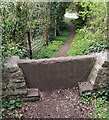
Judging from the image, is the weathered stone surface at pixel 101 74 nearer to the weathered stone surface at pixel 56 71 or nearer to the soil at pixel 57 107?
the weathered stone surface at pixel 56 71

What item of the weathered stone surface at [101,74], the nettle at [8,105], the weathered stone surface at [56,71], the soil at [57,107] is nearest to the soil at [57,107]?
the soil at [57,107]

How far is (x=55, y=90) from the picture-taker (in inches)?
148

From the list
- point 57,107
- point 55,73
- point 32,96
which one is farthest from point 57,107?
point 55,73

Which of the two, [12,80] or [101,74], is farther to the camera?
[101,74]

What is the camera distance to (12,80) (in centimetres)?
319

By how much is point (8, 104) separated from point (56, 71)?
4.36ft

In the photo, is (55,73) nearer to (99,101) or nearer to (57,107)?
(57,107)

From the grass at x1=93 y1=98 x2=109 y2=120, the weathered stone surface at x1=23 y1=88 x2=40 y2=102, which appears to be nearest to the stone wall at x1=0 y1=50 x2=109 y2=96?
the weathered stone surface at x1=23 y1=88 x2=40 y2=102

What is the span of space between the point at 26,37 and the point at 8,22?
1.29m

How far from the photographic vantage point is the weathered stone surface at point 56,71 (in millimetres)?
3498

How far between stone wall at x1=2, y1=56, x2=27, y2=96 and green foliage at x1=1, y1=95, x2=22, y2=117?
13cm

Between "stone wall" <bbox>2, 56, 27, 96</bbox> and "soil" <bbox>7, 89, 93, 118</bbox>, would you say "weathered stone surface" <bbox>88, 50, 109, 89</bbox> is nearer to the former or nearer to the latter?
"soil" <bbox>7, 89, 93, 118</bbox>

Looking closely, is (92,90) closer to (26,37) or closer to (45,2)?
(26,37)

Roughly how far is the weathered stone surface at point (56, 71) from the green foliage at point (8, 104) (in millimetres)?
550
